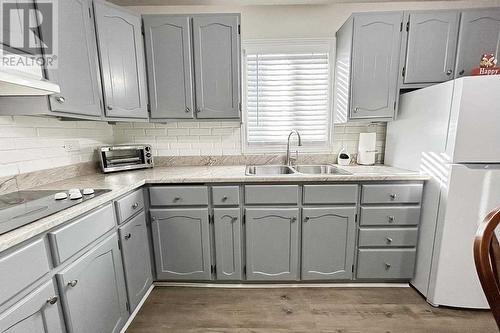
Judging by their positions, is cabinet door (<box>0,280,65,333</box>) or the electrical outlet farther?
the electrical outlet

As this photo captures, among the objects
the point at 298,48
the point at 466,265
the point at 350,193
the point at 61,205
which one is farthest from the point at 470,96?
the point at 61,205

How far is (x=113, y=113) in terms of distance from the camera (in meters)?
1.66

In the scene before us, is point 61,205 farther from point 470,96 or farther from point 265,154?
point 470,96

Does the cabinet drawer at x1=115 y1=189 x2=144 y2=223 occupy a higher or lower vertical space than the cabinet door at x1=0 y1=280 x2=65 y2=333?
higher

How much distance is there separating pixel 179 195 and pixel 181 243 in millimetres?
400

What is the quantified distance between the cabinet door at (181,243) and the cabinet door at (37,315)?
0.80 m

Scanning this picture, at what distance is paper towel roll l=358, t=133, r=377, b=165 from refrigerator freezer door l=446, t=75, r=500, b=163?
0.69 metres

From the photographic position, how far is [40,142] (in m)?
1.49

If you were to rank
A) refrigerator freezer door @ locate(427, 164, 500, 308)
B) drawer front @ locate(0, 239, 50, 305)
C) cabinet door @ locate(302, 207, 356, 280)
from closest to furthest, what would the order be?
drawer front @ locate(0, 239, 50, 305) < refrigerator freezer door @ locate(427, 164, 500, 308) < cabinet door @ locate(302, 207, 356, 280)

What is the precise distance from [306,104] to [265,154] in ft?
2.17

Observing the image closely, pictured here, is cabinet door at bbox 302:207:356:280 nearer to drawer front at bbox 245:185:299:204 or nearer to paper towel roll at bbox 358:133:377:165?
drawer front at bbox 245:185:299:204

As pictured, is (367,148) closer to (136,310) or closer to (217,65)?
(217,65)

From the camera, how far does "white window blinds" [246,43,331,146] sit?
2.15 meters
